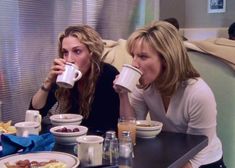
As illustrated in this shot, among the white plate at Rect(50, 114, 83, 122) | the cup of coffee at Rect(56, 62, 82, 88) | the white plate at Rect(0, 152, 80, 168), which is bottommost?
the white plate at Rect(50, 114, 83, 122)

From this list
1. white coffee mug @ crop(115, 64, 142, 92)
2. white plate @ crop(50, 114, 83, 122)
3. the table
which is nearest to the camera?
the table

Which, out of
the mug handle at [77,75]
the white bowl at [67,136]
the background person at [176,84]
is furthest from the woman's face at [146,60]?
the white bowl at [67,136]

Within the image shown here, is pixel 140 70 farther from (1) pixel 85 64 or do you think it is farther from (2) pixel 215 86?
(2) pixel 215 86

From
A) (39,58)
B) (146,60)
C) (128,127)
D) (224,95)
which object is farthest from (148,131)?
(39,58)

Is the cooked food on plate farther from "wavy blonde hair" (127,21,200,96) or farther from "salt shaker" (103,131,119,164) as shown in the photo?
"wavy blonde hair" (127,21,200,96)

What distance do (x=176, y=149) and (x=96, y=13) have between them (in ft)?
5.44

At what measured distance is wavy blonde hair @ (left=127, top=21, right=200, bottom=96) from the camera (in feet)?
5.32

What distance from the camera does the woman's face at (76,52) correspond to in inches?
71.9

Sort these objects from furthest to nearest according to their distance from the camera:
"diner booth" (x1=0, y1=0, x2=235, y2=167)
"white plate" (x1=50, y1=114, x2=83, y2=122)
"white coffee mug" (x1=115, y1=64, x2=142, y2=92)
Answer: "diner booth" (x1=0, y1=0, x2=235, y2=167) < "white plate" (x1=50, y1=114, x2=83, y2=122) < "white coffee mug" (x1=115, y1=64, x2=142, y2=92)

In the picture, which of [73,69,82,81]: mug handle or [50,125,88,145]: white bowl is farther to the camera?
[73,69,82,81]: mug handle

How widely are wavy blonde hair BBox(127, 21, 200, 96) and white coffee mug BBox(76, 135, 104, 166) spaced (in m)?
0.60

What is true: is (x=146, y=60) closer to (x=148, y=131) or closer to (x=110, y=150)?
(x=148, y=131)

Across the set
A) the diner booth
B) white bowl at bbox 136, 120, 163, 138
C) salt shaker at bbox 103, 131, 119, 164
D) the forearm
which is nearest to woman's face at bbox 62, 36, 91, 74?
the forearm

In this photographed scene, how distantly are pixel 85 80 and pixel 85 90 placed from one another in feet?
0.19
